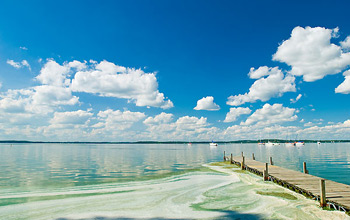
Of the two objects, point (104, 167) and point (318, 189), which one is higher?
point (318, 189)

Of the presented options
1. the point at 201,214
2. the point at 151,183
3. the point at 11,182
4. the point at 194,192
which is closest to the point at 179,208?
the point at 201,214

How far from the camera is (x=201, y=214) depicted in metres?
16.1

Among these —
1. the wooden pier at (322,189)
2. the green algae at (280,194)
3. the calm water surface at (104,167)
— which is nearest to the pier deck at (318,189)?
the wooden pier at (322,189)

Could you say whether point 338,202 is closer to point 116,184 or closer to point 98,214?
point 98,214

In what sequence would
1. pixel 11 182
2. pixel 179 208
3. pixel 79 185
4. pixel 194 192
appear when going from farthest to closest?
pixel 11 182 → pixel 79 185 → pixel 194 192 → pixel 179 208

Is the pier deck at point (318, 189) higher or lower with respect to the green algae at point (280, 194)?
higher

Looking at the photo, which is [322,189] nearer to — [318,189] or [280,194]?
[318,189]

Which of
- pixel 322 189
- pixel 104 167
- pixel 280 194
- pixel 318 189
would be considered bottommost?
pixel 104 167

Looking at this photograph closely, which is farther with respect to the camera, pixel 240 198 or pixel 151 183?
pixel 151 183

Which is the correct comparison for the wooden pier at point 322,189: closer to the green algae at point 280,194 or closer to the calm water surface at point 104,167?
the green algae at point 280,194

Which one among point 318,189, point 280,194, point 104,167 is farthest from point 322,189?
point 104,167

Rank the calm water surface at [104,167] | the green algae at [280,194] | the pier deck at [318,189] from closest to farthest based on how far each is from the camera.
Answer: the pier deck at [318,189]
the green algae at [280,194]
the calm water surface at [104,167]

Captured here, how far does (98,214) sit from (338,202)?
17099 millimetres

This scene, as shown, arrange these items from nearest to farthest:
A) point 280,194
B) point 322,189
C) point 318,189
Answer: point 322,189 < point 318,189 < point 280,194
